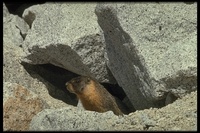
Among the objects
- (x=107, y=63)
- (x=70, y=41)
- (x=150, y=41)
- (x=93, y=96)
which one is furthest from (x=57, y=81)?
(x=150, y=41)

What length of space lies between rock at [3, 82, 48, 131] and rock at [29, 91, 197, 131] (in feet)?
0.66

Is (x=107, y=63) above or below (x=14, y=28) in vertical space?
above

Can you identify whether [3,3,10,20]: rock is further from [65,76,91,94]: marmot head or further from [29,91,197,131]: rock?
[29,91,197,131]: rock

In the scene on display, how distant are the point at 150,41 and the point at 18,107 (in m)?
1.23

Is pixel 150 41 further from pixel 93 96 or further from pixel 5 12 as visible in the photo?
pixel 5 12

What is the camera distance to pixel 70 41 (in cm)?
520

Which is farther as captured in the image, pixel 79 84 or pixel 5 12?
pixel 5 12

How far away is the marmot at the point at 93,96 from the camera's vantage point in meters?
4.86

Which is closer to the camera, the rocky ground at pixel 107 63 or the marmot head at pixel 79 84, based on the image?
the rocky ground at pixel 107 63

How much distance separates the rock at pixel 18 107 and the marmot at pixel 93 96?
66cm

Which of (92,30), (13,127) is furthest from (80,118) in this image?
(92,30)

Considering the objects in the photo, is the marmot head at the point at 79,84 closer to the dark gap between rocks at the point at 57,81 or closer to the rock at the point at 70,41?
the rock at the point at 70,41

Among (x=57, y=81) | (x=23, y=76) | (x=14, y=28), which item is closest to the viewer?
(x=23, y=76)

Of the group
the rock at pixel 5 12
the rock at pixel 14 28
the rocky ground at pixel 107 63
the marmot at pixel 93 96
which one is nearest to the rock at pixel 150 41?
the rocky ground at pixel 107 63
